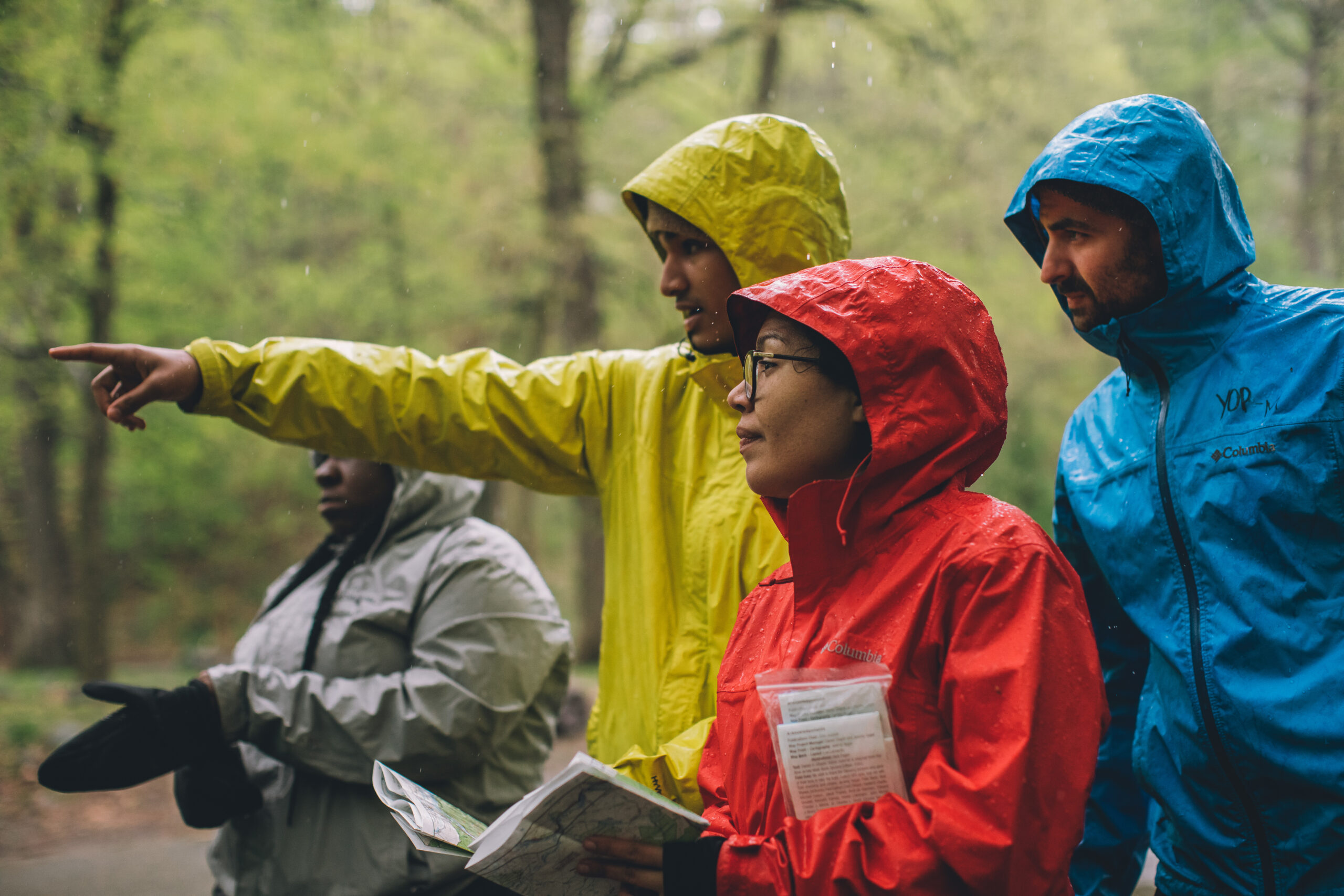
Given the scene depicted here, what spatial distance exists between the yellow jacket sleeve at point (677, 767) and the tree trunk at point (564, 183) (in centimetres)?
975

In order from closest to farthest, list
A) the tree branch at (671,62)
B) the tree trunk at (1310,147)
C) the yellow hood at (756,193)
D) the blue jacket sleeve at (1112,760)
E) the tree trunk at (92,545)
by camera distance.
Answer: the blue jacket sleeve at (1112,760), the yellow hood at (756,193), the tree trunk at (1310,147), the tree trunk at (92,545), the tree branch at (671,62)

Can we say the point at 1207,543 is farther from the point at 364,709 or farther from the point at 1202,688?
the point at 364,709

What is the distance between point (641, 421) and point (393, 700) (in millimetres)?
1202

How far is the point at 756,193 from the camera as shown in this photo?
105 inches

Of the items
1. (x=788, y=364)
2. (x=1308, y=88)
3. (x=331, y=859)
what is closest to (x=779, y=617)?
(x=788, y=364)

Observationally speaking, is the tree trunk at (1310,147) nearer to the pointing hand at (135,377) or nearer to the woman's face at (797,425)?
the woman's face at (797,425)

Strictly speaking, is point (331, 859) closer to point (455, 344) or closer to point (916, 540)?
point (916, 540)

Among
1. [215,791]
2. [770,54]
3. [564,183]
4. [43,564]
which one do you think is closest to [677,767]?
[215,791]

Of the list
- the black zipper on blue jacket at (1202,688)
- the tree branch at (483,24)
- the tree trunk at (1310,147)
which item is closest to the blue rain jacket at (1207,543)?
the black zipper on blue jacket at (1202,688)

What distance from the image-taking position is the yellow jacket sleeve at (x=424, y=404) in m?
2.58

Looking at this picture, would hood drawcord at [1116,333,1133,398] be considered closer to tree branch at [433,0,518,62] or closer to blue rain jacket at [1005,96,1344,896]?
blue rain jacket at [1005,96,1344,896]

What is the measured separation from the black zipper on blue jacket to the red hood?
25.8 inches

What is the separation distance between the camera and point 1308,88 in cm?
1156

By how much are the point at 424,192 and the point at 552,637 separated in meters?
12.1
